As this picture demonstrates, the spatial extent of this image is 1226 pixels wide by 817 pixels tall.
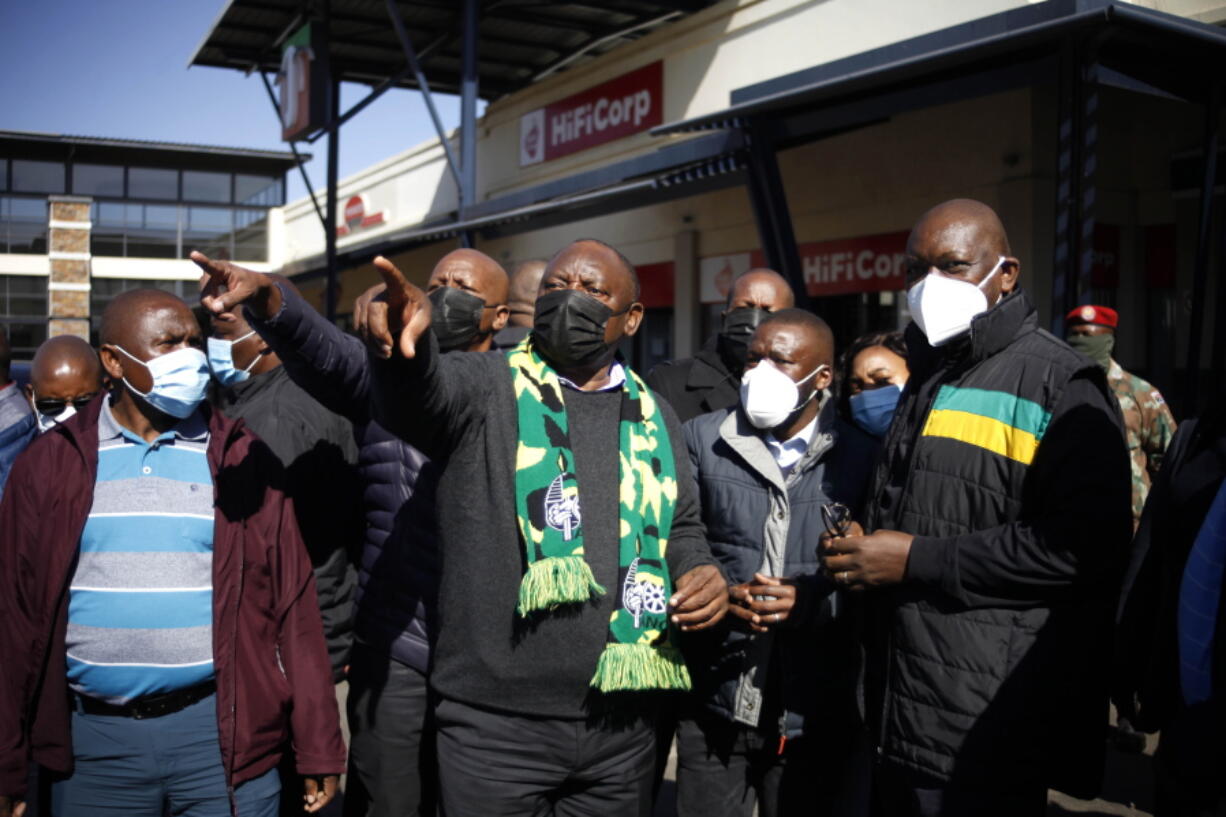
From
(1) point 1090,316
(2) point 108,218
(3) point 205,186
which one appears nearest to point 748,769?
(1) point 1090,316

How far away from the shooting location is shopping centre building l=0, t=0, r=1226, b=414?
674cm

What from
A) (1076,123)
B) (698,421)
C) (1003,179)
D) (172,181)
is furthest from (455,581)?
(172,181)

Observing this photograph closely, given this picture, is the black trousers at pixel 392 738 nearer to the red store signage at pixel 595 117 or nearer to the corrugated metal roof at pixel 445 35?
the red store signage at pixel 595 117

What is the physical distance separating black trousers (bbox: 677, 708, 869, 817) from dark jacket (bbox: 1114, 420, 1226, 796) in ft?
3.29

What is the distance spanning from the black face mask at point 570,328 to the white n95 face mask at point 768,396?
0.74 meters

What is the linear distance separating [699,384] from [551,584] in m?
2.47

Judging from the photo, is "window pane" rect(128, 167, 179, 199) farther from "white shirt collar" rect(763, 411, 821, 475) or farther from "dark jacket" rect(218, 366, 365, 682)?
"white shirt collar" rect(763, 411, 821, 475)

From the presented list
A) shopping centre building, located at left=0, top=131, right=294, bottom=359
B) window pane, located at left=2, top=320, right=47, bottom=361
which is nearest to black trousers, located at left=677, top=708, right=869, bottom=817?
shopping centre building, located at left=0, top=131, right=294, bottom=359

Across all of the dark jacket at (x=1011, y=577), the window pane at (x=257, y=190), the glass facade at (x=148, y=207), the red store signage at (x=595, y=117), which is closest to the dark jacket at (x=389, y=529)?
the dark jacket at (x=1011, y=577)

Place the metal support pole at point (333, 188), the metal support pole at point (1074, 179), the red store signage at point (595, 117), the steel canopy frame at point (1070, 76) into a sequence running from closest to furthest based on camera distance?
the steel canopy frame at point (1070, 76), the metal support pole at point (1074, 179), the red store signage at point (595, 117), the metal support pole at point (333, 188)

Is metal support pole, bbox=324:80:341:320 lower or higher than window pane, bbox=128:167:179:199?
lower

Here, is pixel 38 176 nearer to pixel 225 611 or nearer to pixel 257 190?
pixel 257 190

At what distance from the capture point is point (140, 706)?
8.81ft

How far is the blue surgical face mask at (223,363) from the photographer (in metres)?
3.29
